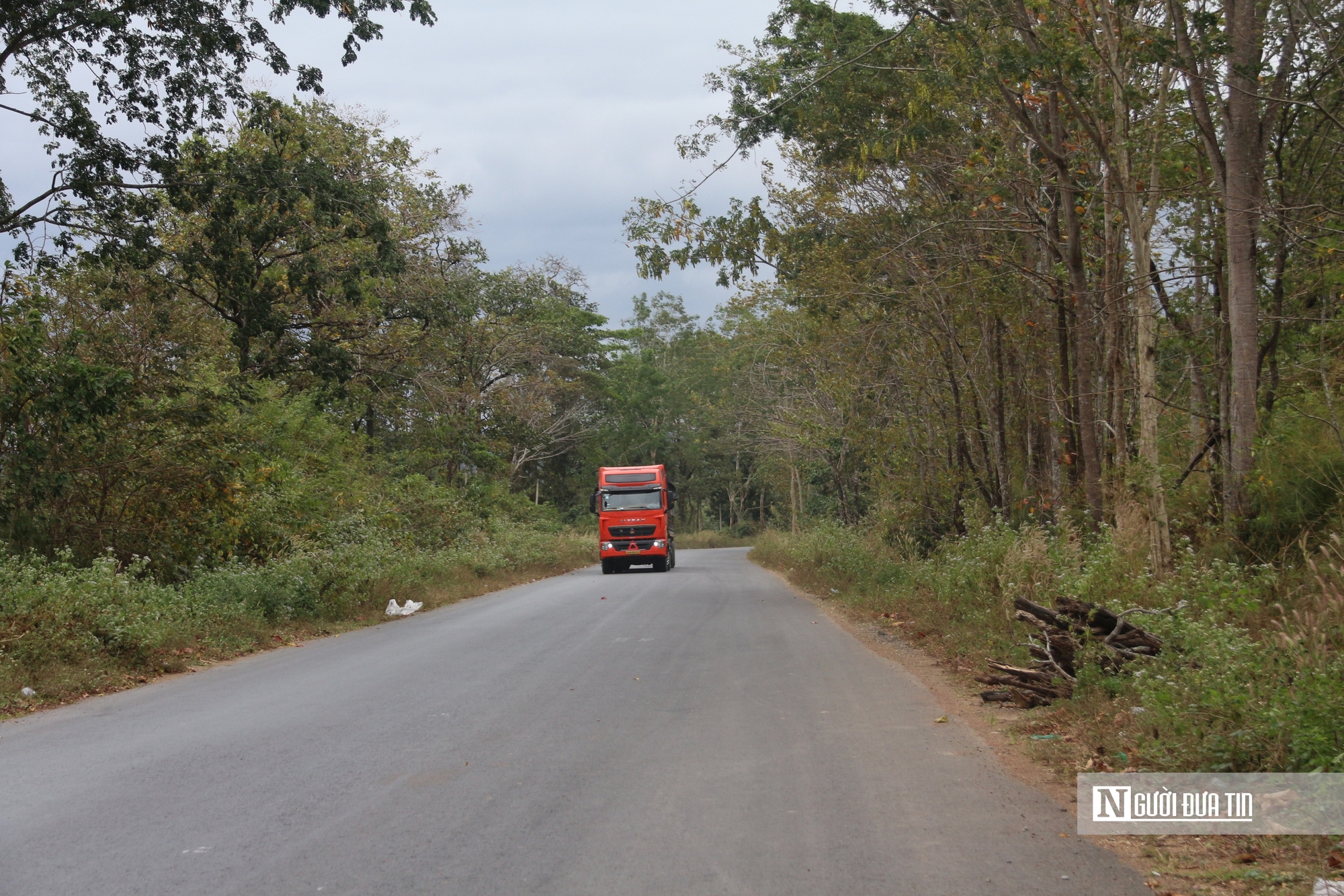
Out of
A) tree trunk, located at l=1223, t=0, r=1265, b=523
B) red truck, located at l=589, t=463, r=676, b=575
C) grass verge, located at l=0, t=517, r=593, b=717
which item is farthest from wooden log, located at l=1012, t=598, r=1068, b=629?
red truck, located at l=589, t=463, r=676, b=575

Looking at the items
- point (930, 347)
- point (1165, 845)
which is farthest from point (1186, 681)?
point (930, 347)

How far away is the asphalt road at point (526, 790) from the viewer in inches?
173

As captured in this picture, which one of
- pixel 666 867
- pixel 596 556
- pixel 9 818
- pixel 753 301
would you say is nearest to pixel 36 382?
pixel 9 818

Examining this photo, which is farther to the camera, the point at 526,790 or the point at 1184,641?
the point at 1184,641

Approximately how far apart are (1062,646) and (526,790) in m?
4.53

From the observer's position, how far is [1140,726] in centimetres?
612

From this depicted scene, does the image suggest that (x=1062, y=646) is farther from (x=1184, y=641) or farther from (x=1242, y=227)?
(x=1242, y=227)

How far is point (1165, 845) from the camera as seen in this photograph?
4.78m

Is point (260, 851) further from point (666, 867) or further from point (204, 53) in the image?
point (204, 53)

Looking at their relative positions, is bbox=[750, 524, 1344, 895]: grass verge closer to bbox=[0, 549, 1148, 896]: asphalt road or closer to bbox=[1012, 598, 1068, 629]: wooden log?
bbox=[0, 549, 1148, 896]: asphalt road

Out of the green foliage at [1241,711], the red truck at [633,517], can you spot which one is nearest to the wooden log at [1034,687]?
the green foliage at [1241,711]

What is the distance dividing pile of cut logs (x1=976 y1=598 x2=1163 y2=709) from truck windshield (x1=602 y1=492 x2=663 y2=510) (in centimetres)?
2366

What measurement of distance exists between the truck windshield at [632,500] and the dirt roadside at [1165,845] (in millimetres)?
22776

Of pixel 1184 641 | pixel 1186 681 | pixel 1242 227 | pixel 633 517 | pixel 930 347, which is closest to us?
pixel 1186 681
